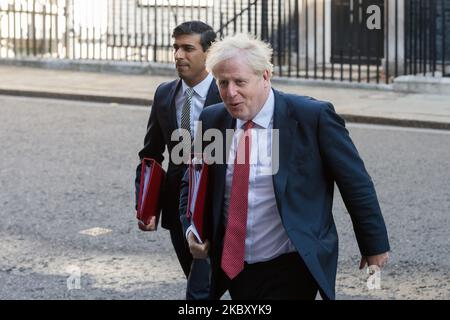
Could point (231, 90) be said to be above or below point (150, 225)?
above

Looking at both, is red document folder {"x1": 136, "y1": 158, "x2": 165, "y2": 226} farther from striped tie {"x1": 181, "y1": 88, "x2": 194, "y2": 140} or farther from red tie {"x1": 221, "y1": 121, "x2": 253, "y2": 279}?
red tie {"x1": 221, "y1": 121, "x2": 253, "y2": 279}

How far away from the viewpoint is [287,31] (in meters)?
19.3

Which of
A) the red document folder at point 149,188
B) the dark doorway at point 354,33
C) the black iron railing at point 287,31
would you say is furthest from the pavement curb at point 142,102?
the red document folder at point 149,188

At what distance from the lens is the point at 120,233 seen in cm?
840

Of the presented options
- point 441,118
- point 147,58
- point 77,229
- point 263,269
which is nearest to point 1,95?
point 147,58

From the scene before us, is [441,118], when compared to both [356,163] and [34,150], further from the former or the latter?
[356,163]

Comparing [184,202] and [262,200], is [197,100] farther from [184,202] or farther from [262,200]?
[262,200]

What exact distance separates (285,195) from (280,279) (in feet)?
1.14

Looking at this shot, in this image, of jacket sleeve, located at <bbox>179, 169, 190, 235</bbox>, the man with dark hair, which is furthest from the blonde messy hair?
the man with dark hair

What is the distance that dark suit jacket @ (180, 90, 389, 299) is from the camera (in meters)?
4.38

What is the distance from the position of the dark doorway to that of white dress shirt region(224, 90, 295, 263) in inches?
544

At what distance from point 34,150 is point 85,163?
941mm

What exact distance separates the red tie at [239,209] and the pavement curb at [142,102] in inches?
389

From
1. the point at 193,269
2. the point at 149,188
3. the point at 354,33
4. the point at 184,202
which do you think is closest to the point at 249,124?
the point at 184,202
